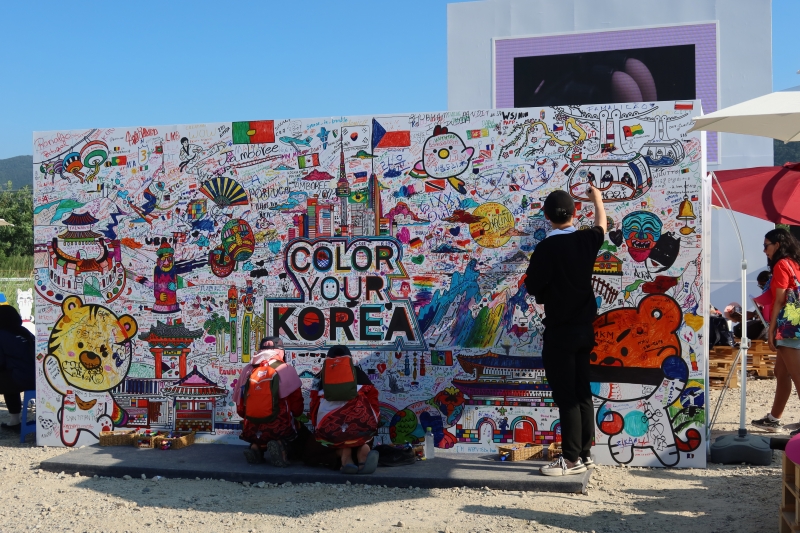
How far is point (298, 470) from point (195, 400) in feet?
4.67

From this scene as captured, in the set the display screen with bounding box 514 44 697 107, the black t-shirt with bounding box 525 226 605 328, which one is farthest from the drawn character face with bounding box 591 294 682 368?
the display screen with bounding box 514 44 697 107

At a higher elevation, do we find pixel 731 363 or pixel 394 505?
pixel 731 363

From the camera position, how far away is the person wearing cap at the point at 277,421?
239 inches

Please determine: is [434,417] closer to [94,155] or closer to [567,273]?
→ [567,273]

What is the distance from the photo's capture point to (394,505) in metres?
5.27

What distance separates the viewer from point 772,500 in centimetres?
529

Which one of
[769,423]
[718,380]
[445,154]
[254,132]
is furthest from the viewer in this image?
[718,380]

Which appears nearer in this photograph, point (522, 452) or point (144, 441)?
point (522, 452)

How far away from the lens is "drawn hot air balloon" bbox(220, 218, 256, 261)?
6.78 metres

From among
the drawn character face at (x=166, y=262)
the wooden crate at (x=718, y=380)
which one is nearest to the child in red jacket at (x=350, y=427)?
the drawn character face at (x=166, y=262)

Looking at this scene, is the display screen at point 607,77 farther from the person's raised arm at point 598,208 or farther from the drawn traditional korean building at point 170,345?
the drawn traditional korean building at point 170,345

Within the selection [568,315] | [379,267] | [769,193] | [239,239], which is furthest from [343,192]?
[769,193]

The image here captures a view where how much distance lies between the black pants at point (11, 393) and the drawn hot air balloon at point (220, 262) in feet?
8.50

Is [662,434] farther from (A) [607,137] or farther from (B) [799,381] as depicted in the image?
(A) [607,137]
